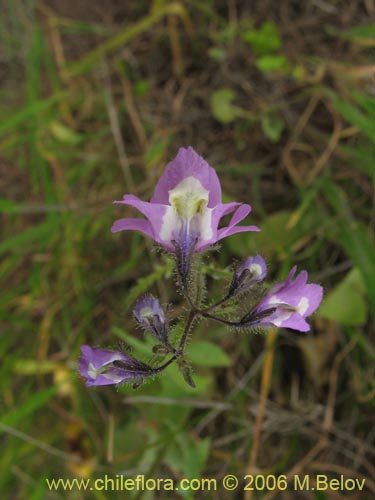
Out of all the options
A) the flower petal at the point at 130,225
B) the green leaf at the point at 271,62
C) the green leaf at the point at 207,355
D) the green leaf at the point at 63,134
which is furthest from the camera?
the green leaf at the point at 63,134

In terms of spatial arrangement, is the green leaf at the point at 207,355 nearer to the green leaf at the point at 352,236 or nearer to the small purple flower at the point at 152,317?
the green leaf at the point at 352,236

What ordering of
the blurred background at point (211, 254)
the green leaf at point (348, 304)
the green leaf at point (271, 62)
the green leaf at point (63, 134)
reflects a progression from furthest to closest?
the green leaf at point (63, 134), the green leaf at point (271, 62), the blurred background at point (211, 254), the green leaf at point (348, 304)

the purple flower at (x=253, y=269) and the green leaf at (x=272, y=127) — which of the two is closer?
the purple flower at (x=253, y=269)

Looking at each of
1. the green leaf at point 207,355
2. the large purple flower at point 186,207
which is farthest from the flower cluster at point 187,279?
the green leaf at point 207,355

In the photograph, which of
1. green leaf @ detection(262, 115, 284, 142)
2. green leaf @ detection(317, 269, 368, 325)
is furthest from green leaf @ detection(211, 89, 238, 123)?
green leaf @ detection(317, 269, 368, 325)

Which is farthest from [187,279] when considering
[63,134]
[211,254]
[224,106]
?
[63,134]

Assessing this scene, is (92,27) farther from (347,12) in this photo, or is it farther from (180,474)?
(180,474)

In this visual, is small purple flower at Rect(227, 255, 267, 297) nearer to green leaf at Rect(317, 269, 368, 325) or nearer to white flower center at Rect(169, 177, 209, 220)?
white flower center at Rect(169, 177, 209, 220)

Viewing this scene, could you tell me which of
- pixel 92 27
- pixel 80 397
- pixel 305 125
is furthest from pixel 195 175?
pixel 92 27
